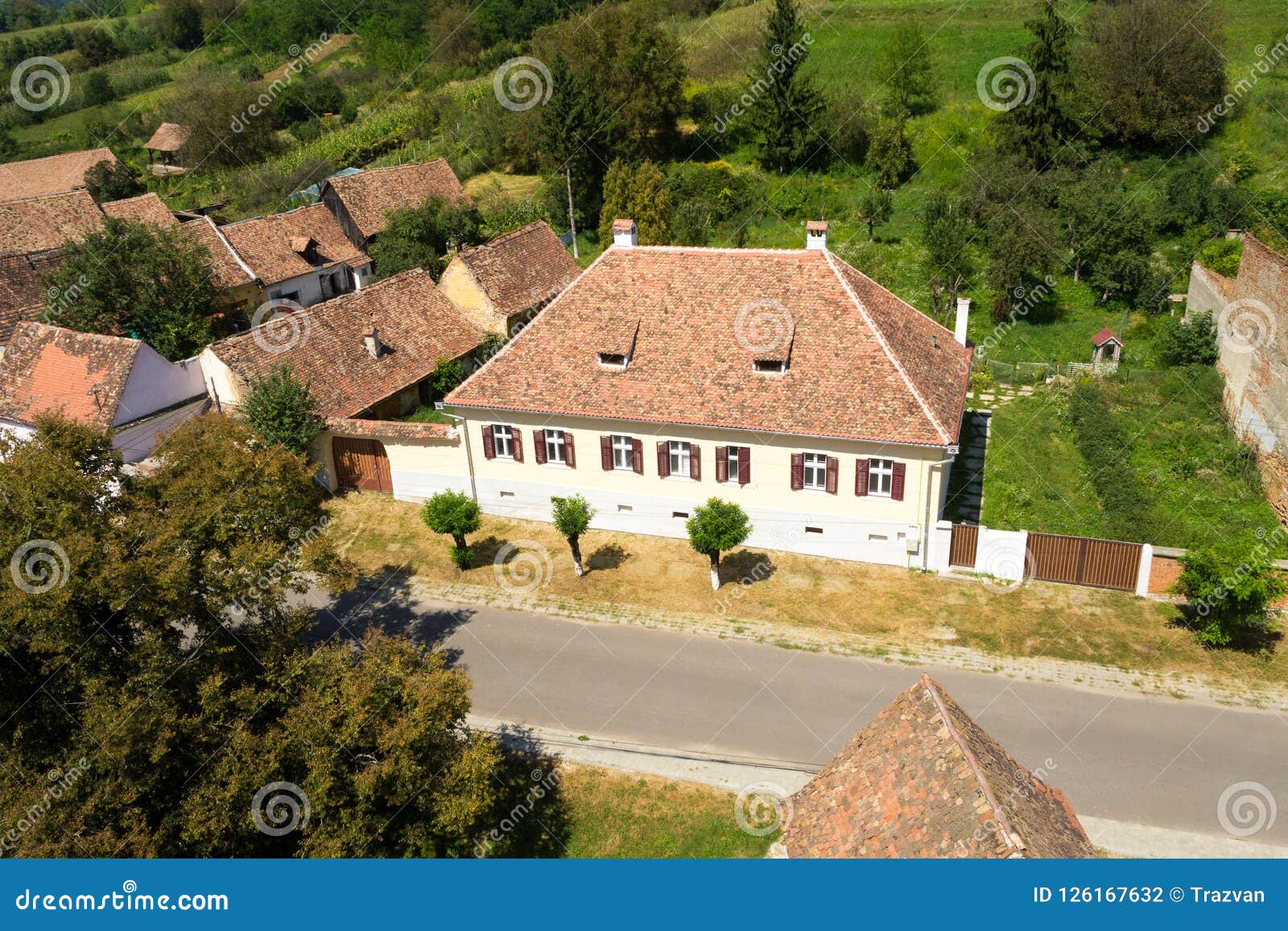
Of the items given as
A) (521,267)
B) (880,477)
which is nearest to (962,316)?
(880,477)

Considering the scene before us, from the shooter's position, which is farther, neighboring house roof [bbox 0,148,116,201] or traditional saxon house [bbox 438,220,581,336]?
neighboring house roof [bbox 0,148,116,201]

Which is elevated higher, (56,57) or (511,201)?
(56,57)

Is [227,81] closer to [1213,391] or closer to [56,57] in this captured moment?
[56,57]

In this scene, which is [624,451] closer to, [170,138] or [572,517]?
[572,517]

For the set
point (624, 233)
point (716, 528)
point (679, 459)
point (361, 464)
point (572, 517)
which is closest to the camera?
point (716, 528)

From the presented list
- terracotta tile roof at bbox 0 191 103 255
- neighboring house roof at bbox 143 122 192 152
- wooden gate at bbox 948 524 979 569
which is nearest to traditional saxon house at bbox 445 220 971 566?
wooden gate at bbox 948 524 979 569

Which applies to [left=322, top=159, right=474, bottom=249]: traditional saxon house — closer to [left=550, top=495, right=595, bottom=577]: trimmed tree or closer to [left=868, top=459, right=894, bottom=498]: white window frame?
[left=550, top=495, right=595, bottom=577]: trimmed tree

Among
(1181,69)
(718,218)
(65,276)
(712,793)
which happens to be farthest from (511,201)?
(712,793)
